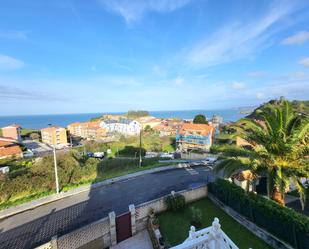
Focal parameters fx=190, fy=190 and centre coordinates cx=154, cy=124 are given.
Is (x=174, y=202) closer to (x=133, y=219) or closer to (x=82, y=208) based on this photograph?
(x=133, y=219)

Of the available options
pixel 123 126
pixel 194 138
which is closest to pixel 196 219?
pixel 194 138

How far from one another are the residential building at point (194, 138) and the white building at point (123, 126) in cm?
3257

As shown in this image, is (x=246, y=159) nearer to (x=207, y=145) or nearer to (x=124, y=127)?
(x=207, y=145)

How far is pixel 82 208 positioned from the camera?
14.0 meters

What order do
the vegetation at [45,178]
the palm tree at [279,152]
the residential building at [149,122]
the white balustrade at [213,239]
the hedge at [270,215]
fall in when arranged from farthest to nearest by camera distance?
the residential building at [149,122] → the vegetation at [45,178] → the palm tree at [279,152] → the hedge at [270,215] → the white balustrade at [213,239]

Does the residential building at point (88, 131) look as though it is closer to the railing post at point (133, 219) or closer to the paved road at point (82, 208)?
the paved road at point (82, 208)

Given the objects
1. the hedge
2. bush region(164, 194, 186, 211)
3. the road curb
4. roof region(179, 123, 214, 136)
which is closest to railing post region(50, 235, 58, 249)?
the road curb

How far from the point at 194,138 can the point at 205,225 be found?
32.1 metres

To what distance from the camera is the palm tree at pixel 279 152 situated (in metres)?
8.52

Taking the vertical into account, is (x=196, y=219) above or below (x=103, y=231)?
above

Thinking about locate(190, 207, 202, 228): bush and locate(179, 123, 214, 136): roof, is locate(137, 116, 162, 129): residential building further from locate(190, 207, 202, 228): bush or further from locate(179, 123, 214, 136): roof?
locate(190, 207, 202, 228): bush

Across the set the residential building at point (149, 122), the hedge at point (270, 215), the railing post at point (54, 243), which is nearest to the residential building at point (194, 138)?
the hedge at point (270, 215)

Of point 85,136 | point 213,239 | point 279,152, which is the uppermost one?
point 279,152

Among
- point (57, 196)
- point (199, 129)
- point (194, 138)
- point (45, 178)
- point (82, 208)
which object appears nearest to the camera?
point (82, 208)
